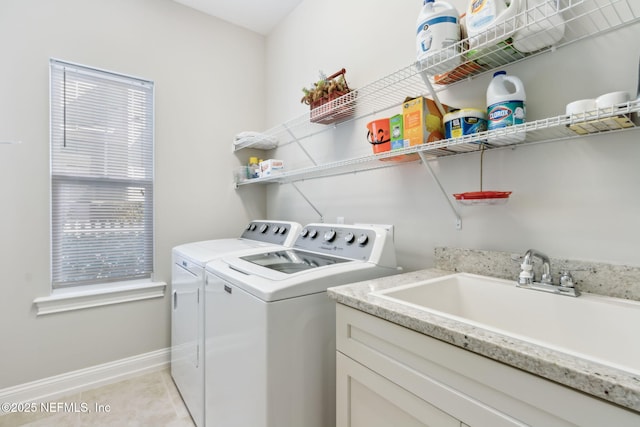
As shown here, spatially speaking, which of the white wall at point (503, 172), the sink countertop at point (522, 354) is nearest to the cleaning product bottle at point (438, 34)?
the white wall at point (503, 172)

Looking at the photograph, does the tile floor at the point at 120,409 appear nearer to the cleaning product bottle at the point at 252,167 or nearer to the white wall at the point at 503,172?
the white wall at the point at 503,172

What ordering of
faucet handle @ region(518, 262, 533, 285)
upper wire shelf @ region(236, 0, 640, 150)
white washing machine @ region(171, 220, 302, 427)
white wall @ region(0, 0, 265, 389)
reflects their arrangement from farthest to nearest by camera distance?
white wall @ region(0, 0, 265, 389) < white washing machine @ region(171, 220, 302, 427) < faucet handle @ region(518, 262, 533, 285) < upper wire shelf @ region(236, 0, 640, 150)

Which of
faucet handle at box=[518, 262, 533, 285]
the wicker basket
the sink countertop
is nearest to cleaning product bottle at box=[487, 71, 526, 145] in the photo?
faucet handle at box=[518, 262, 533, 285]

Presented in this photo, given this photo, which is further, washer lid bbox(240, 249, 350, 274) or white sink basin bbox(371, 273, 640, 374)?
washer lid bbox(240, 249, 350, 274)

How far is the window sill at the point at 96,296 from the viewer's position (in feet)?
6.40

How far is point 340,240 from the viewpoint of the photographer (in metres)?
1.66

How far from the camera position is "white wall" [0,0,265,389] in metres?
1.87

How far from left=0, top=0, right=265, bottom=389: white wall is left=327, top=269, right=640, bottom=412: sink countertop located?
2.01m

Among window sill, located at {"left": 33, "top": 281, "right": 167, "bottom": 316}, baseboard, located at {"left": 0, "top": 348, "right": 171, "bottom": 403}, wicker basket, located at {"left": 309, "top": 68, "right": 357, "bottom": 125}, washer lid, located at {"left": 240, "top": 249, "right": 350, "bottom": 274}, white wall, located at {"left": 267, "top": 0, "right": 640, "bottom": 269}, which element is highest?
wicker basket, located at {"left": 309, "top": 68, "right": 357, "bottom": 125}

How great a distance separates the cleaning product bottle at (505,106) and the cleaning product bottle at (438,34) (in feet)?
0.62

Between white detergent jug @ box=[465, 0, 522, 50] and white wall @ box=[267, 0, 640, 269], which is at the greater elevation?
white detergent jug @ box=[465, 0, 522, 50]

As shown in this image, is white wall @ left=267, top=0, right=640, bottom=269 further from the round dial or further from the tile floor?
the tile floor

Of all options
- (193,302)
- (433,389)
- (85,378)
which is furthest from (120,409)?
(433,389)

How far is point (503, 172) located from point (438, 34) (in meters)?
0.60
